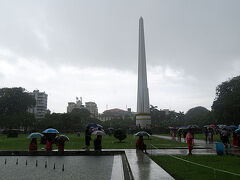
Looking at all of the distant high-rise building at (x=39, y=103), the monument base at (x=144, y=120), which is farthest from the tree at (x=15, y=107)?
the distant high-rise building at (x=39, y=103)

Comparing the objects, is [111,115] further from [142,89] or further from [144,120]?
[142,89]

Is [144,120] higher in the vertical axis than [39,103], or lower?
lower

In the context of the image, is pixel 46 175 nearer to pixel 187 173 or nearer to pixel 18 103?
pixel 187 173

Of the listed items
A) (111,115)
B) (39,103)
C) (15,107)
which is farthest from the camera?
(111,115)

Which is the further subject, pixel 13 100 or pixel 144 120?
pixel 13 100

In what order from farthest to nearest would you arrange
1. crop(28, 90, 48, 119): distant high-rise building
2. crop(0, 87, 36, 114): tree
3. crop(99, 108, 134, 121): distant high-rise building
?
crop(99, 108, 134, 121): distant high-rise building, crop(28, 90, 48, 119): distant high-rise building, crop(0, 87, 36, 114): tree

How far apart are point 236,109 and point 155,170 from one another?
24.6 metres

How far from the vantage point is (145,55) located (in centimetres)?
5872

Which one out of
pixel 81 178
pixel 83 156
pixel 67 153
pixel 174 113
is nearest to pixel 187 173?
pixel 81 178

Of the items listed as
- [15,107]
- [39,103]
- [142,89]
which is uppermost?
[39,103]

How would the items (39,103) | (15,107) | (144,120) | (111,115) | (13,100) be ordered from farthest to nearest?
(111,115)
(39,103)
(15,107)
(13,100)
(144,120)

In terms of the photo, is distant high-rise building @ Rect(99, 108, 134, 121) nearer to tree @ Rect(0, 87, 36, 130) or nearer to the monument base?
tree @ Rect(0, 87, 36, 130)

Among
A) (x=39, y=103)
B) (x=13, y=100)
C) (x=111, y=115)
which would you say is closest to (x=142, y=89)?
(x=13, y=100)

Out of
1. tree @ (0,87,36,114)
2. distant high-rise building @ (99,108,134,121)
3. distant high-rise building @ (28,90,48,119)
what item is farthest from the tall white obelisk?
distant high-rise building @ (99,108,134,121)
